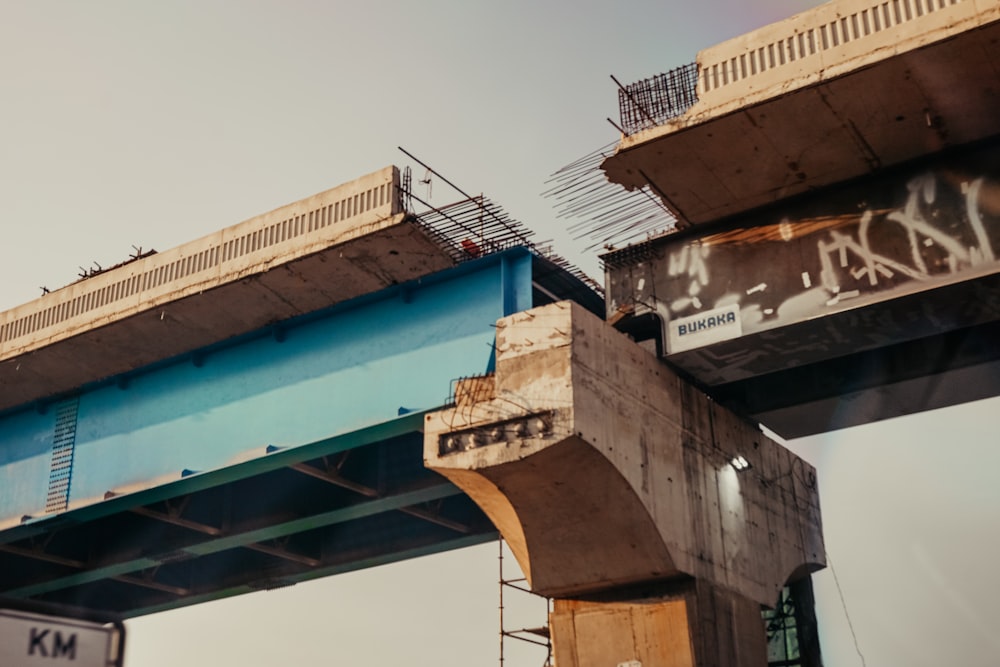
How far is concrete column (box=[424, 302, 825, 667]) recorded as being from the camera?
18.3 meters

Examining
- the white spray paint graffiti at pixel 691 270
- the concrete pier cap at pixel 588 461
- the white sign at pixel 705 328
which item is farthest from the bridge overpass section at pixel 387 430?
the white spray paint graffiti at pixel 691 270

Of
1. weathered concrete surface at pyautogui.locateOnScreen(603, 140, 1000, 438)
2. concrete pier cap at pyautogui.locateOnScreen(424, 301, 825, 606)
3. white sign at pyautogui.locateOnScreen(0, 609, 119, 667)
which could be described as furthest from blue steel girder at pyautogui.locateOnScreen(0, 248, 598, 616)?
white sign at pyautogui.locateOnScreen(0, 609, 119, 667)

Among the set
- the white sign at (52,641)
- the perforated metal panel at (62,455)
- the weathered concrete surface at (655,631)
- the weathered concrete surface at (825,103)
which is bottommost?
the white sign at (52,641)

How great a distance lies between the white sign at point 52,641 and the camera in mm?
7523

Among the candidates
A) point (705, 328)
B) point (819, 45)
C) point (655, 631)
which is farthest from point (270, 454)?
point (819, 45)

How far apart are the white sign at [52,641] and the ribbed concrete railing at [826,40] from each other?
502 inches

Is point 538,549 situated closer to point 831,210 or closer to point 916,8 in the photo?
point 831,210

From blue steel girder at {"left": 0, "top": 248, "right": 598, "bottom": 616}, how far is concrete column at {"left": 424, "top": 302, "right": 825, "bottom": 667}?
1850 mm

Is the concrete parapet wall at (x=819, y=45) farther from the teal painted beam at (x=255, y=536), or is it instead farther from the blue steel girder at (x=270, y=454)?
the teal painted beam at (x=255, y=536)

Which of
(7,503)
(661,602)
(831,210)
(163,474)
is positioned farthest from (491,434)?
(7,503)

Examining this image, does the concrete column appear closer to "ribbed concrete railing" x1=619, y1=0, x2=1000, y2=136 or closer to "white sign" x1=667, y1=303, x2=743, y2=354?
"white sign" x1=667, y1=303, x2=743, y2=354

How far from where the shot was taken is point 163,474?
2331cm

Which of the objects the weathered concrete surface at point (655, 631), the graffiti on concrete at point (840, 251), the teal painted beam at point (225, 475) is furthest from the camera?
the teal painted beam at point (225, 475)

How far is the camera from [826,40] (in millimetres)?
17188
